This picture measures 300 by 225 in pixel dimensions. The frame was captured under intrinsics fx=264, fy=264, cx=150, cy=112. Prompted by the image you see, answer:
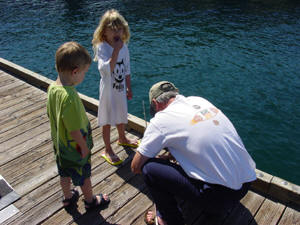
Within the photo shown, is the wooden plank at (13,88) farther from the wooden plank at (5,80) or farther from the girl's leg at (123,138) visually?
the girl's leg at (123,138)

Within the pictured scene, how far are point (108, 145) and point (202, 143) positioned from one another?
1908mm

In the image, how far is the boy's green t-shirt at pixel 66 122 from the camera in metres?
2.38

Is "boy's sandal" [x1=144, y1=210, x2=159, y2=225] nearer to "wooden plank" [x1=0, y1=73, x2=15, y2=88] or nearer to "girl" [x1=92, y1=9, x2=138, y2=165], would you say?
"girl" [x1=92, y1=9, x2=138, y2=165]

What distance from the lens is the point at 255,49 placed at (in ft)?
40.4

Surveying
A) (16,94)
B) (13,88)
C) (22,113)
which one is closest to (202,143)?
(22,113)

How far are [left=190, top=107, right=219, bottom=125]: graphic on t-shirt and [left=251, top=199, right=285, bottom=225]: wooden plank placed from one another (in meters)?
1.42

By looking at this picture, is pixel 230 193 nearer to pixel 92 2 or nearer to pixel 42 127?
pixel 42 127

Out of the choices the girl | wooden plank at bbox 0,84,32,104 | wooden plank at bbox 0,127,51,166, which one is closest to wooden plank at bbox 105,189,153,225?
the girl

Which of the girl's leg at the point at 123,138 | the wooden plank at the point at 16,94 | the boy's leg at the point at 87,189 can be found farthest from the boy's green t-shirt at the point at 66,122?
the wooden plank at the point at 16,94

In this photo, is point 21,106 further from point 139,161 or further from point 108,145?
point 139,161

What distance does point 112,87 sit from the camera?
363 centimetres

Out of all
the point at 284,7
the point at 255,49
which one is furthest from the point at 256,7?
the point at 255,49

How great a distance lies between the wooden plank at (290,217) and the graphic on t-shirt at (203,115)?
157cm

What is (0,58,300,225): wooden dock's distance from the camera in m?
3.05
